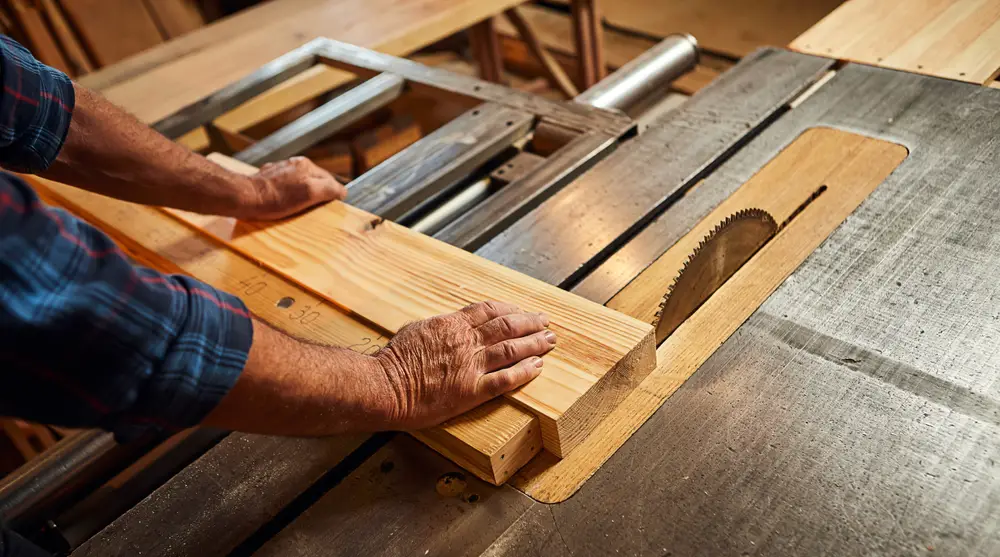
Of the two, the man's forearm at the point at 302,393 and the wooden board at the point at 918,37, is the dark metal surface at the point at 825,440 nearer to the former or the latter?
the man's forearm at the point at 302,393

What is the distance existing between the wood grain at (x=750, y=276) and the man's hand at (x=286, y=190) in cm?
70

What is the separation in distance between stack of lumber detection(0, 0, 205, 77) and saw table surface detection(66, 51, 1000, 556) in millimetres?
3858

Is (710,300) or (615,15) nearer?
(710,300)

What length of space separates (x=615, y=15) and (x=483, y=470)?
416 cm

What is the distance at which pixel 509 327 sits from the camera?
1.20 meters

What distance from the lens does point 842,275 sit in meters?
1.30

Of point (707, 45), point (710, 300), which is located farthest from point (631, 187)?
point (707, 45)

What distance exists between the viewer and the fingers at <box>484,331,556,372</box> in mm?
1169

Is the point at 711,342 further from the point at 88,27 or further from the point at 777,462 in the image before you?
the point at 88,27

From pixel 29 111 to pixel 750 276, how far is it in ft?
3.94

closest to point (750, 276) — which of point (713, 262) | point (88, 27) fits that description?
point (713, 262)

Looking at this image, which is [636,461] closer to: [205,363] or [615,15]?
[205,363]

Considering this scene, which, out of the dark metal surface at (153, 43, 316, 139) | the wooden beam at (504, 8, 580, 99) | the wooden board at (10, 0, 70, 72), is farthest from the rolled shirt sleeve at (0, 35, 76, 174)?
the wooden board at (10, 0, 70, 72)

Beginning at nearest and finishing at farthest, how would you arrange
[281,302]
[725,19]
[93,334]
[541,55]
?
1. [93,334]
2. [281,302]
3. [541,55]
4. [725,19]
